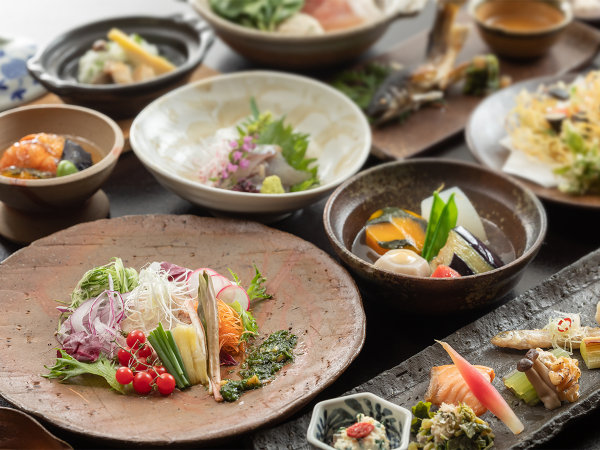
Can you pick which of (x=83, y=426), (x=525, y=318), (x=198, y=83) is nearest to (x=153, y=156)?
(x=198, y=83)

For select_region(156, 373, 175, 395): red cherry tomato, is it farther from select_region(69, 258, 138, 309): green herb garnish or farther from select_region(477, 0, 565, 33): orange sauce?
select_region(477, 0, 565, 33): orange sauce

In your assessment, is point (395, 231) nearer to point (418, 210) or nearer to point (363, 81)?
point (418, 210)

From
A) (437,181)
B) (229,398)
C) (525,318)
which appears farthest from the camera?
(437,181)

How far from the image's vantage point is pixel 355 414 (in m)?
1.99

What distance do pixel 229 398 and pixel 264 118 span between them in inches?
61.0

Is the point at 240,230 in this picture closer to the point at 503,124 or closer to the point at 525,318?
the point at 525,318

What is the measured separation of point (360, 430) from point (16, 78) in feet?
8.67

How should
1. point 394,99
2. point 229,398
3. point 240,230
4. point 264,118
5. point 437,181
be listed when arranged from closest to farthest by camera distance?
point 229,398 < point 240,230 < point 437,181 < point 264,118 < point 394,99

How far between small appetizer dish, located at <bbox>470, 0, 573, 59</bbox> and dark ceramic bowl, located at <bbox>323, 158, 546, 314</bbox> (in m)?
1.50

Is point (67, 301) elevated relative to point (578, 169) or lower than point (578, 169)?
lower

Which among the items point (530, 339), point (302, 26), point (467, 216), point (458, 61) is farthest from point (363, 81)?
point (530, 339)

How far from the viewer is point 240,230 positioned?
2.75m

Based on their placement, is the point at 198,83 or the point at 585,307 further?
the point at 198,83

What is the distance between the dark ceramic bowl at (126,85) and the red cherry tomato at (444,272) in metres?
1.72
